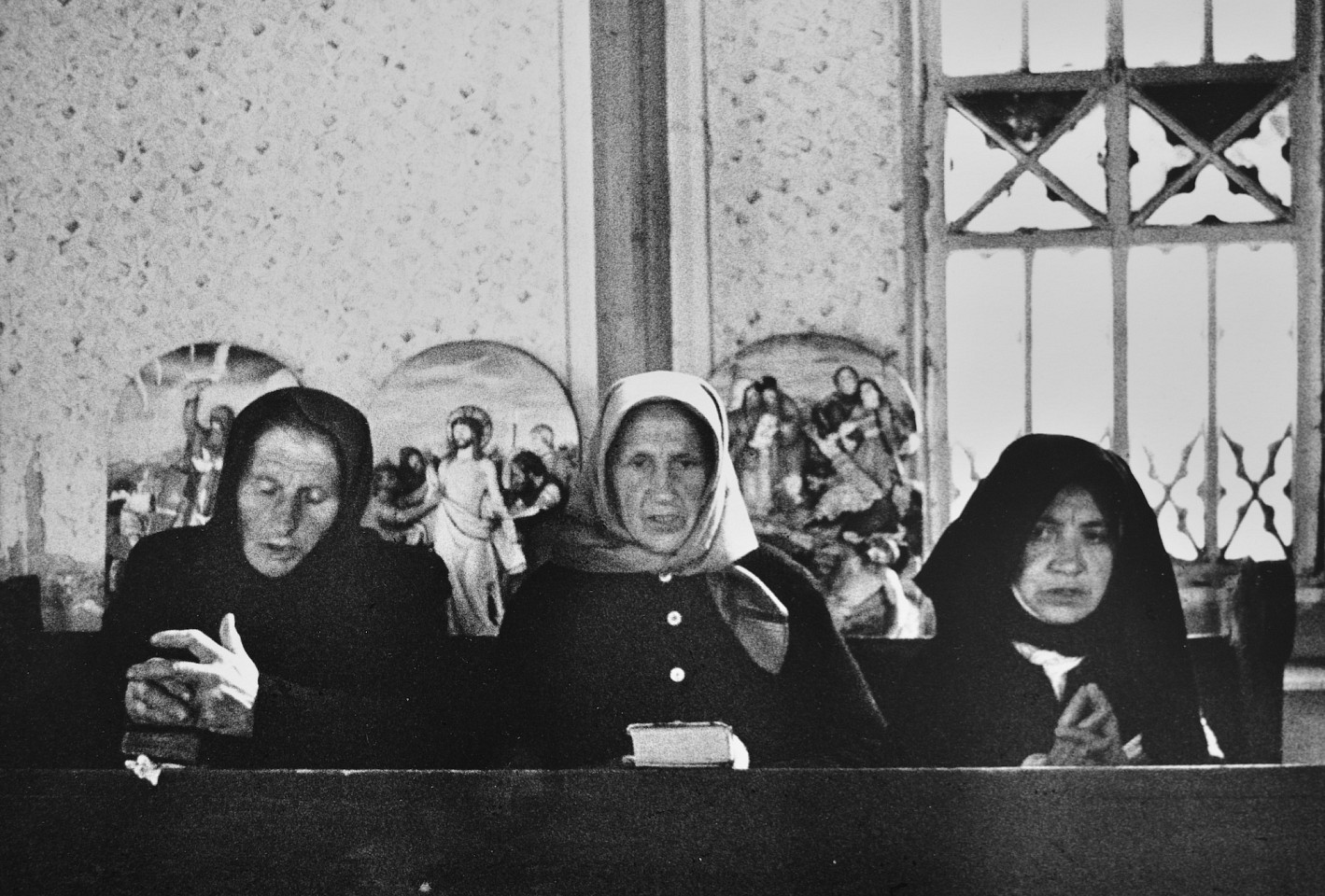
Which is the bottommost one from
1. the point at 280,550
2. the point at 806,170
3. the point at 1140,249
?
the point at 280,550

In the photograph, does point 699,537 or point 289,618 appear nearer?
point 699,537

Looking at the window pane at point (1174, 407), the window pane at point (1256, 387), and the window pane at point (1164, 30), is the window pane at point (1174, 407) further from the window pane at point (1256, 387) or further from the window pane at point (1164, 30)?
the window pane at point (1164, 30)

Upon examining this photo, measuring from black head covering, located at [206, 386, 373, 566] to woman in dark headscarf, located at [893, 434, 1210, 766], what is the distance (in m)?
1.49

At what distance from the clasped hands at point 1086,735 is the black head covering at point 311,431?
1815mm

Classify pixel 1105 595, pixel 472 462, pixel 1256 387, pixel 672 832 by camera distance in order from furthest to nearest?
pixel 472 462 < pixel 1256 387 < pixel 1105 595 < pixel 672 832

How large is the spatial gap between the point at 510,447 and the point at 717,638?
739mm

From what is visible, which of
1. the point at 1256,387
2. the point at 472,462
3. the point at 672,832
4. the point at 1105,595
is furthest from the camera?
the point at 472,462

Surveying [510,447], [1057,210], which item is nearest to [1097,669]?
[1057,210]

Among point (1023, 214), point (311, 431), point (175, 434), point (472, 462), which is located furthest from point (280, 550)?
point (1023, 214)

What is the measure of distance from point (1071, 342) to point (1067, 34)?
793 millimetres

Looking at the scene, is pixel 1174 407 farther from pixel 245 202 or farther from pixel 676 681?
pixel 245 202

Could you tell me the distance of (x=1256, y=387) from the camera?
342 cm

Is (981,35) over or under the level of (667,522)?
over

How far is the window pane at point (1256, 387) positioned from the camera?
3418 millimetres
